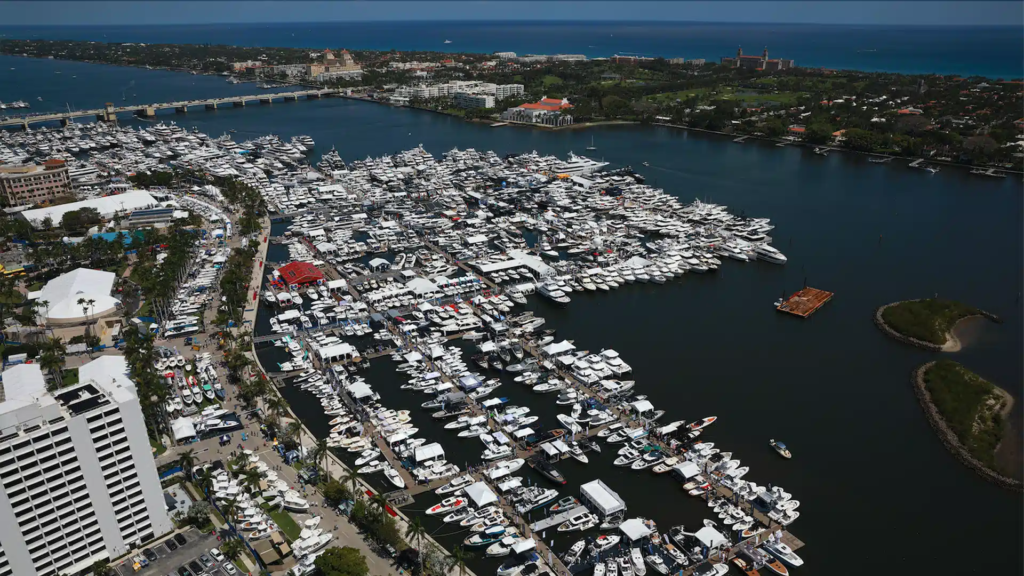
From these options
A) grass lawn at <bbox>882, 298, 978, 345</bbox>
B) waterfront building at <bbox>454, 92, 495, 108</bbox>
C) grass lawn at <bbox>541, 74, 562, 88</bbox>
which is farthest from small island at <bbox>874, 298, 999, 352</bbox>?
grass lawn at <bbox>541, 74, 562, 88</bbox>

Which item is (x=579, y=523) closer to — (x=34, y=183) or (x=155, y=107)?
(x=34, y=183)

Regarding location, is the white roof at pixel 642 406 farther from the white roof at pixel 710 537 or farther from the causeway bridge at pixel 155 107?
the causeway bridge at pixel 155 107

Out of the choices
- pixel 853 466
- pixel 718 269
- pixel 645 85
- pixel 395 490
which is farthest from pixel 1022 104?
pixel 395 490

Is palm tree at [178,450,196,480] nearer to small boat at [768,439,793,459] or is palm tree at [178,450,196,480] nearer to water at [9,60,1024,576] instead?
water at [9,60,1024,576]

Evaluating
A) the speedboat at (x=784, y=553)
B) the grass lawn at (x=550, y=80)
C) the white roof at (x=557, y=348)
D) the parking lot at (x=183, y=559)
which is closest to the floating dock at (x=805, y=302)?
the white roof at (x=557, y=348)

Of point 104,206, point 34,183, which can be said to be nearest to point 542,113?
point 104,206
